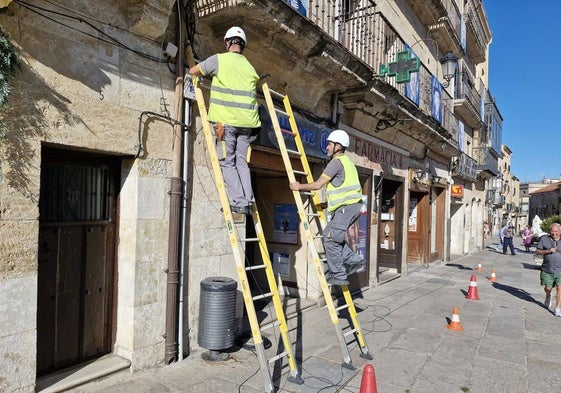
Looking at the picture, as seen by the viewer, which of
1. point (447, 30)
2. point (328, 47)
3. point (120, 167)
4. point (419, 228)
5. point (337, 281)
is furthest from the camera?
point (419, 228)

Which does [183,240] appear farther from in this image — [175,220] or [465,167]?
[465,167]

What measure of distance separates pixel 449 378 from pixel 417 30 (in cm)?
1016

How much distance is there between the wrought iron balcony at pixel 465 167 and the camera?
16250mm

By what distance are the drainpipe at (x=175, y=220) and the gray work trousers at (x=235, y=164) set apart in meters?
0.62

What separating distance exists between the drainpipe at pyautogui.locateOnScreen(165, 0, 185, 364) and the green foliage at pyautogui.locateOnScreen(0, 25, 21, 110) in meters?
1.60

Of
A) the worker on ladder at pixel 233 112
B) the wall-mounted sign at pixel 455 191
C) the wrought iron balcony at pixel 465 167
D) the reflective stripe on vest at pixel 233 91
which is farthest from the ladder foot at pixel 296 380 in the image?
the wrought iron balcony at pixel 465 167

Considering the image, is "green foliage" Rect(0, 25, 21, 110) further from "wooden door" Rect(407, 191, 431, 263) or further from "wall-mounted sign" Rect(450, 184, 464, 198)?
"wall-mounted sign" Rect(450, 184, 464, 198)

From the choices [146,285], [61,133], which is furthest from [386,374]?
[61,133]

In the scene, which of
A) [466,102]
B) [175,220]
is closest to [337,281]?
[175,220]

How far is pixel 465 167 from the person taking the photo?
1770 centimetres

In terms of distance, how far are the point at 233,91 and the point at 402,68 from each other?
573 centimetres

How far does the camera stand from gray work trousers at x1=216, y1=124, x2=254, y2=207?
12.6 ft

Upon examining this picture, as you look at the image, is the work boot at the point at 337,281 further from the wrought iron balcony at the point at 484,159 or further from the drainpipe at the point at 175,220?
the wrought iron balcony at the point at 484,159

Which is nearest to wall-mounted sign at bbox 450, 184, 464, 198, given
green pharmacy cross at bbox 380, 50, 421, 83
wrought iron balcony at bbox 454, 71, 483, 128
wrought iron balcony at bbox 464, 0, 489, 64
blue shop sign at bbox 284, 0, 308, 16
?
wrought iron balcony at bbox 454, 71, 483, 128
